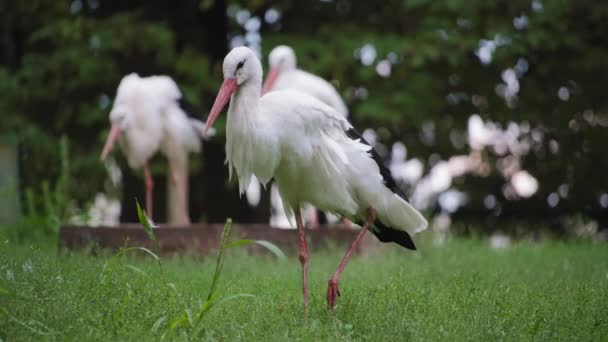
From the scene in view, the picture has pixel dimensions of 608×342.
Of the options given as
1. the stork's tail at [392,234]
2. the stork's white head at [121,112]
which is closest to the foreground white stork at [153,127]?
the stork's white head at [121,112]

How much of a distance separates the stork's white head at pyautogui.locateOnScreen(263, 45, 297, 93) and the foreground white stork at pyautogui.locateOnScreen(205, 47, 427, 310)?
440 centimetres

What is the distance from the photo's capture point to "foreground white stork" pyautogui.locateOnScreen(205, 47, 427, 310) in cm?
480

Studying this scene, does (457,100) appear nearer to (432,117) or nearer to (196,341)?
(432,117)

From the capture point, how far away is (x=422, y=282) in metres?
5.67

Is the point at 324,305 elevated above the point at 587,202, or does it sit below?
above

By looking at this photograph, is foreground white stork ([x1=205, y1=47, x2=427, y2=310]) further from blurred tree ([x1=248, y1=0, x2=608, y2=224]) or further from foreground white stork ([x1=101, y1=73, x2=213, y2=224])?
blurred tree ([x1=248, y1=0, x2=608, y2=224])

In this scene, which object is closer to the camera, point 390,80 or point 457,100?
point 390,80

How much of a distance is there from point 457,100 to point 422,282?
685cm

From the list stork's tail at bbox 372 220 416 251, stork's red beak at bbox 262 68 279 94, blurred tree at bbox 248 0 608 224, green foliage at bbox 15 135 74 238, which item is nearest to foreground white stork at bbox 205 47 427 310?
stork's tail at bbox 372 220 416 251

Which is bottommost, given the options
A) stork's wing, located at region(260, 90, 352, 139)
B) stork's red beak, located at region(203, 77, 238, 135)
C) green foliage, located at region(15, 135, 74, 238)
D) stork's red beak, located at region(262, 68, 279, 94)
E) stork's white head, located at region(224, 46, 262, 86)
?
green foliage, located at region(15, 135, 74, 238)

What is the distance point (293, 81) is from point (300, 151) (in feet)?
14.8

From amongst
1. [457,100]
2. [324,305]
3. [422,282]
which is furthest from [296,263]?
[457,100]

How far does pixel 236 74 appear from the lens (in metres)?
4.83

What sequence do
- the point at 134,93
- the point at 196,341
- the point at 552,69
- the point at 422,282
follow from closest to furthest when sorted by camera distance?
1. the point at 196,341
2. the point at 422,282
3. the point at 134,93
4. the point at 552,69
